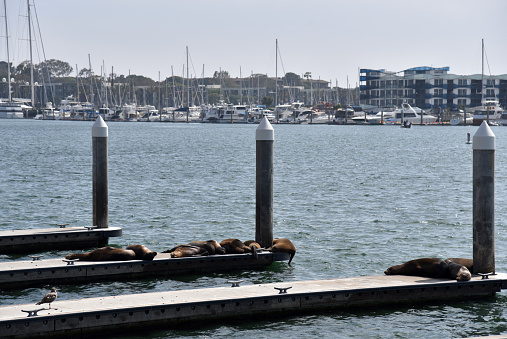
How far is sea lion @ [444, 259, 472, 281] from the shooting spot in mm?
15828

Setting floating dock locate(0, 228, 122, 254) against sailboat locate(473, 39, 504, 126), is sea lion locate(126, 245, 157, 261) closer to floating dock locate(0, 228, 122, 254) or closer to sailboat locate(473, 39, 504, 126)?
floating dock locate(0, 228, 122, 254)

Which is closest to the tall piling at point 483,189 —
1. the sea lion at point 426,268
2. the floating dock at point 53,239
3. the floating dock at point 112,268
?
the sea lion at point 426,268

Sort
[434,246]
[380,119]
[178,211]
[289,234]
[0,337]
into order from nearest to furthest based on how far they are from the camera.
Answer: [0,337]
[434,246]
[289,234]
[178,211]
[380,119]

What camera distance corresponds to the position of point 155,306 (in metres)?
13.4

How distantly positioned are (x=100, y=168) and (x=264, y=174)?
5070 mm

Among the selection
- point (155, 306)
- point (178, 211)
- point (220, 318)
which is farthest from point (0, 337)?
point (178, 211)

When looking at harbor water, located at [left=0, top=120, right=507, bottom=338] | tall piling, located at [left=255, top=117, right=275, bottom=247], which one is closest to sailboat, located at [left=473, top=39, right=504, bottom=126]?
harbor water, located at [left=0, top=120, right=507, bottom=338]

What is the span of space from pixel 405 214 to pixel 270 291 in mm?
17113

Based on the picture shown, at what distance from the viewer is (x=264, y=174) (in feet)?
59.8

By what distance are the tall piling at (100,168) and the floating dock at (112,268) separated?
3.30m

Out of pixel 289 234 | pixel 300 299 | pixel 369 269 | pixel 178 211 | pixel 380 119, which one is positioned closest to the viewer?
pixel 300 299

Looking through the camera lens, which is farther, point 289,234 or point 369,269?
point 289,234

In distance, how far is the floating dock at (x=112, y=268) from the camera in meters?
16.3

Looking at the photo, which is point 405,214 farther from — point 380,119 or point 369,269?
point 380,119
